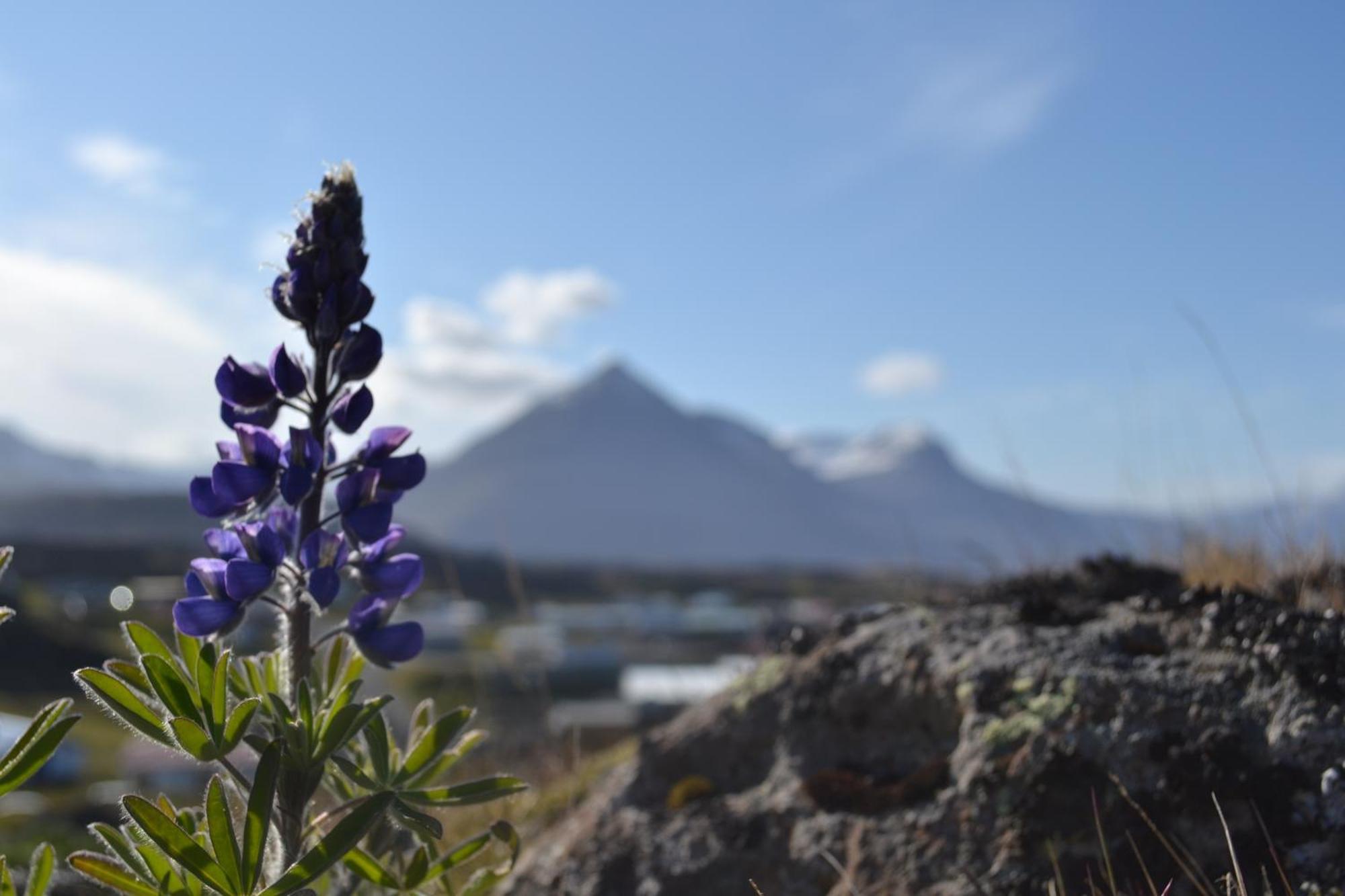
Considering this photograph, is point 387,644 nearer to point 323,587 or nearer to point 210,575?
point 323,587

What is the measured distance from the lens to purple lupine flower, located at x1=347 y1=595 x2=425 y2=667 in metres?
2.92

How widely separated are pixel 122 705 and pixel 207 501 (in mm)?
543

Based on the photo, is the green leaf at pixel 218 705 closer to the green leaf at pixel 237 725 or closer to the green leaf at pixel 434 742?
the green leaf at pixel 237 725

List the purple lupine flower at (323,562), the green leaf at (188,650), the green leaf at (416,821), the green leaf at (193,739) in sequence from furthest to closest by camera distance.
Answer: the green leaf at (188,650), the purple lupine flower at (323,562), the green leaf at (416,821), the green leaf at (193,739)

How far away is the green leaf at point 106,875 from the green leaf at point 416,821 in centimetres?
56

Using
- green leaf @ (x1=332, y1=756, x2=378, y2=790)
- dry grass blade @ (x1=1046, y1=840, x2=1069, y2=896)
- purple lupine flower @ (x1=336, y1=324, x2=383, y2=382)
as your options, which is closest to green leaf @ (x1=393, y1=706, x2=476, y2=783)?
green leaf @ (x1=332, y1=756, x2=378, y2=790)

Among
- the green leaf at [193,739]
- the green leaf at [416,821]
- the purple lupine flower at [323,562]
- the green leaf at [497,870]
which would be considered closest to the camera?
the green leaf at [193,739]

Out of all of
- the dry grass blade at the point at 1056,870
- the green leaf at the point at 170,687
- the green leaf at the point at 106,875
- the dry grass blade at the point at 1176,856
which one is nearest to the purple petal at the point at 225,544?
the green leaf at the point at 170,687

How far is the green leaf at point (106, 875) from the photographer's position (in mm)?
2516

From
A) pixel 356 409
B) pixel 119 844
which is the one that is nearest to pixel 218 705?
pixel 119 844

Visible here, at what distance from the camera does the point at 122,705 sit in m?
2.61

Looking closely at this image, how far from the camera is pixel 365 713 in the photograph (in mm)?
2611

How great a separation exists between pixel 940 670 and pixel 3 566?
299cm

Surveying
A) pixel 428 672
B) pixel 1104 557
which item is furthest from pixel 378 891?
pixel 428 672
